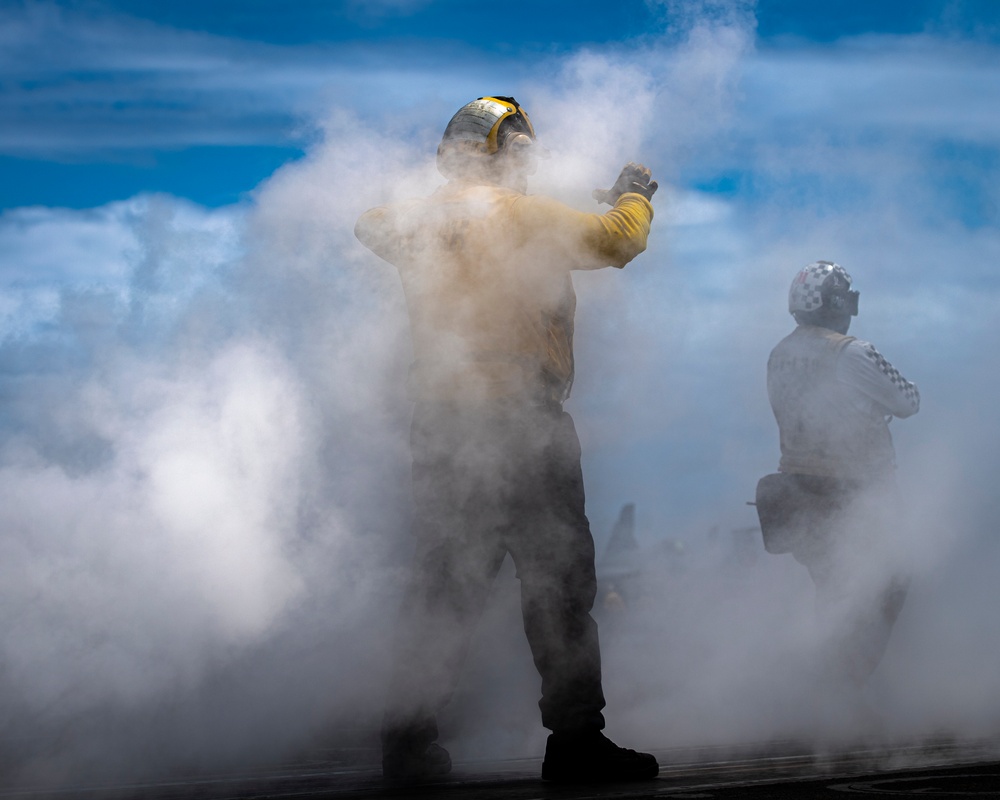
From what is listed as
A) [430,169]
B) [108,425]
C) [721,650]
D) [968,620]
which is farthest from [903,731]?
[108,425]

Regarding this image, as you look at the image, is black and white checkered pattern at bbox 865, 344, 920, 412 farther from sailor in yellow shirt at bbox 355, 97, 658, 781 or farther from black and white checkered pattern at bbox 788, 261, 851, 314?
sailor in yellow shirt at bbox 355, 97, 658, 781

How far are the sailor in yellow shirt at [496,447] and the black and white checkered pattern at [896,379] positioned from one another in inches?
76.2

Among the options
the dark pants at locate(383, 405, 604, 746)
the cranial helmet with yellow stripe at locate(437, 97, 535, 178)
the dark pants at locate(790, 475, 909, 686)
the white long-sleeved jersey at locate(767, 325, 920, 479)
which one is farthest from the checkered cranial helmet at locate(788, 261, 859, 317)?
the dark pants at locate(383, 405, 604, 746)

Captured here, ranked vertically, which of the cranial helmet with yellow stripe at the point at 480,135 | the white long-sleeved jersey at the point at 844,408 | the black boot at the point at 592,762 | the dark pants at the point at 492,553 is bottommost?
the black boot at the point at 592,762

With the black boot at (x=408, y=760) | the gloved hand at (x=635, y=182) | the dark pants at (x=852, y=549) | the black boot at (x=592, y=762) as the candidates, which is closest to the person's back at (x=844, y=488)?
the dark pants at (x=852, y=549)

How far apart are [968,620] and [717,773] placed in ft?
9.49

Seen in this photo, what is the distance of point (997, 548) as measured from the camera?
620 cm

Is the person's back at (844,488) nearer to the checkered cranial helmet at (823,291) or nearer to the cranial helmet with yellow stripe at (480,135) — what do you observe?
the checkered cranial helmet at (823,291)

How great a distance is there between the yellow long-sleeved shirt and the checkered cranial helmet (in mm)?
2016

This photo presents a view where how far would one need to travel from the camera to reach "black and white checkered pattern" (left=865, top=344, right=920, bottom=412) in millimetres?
5367

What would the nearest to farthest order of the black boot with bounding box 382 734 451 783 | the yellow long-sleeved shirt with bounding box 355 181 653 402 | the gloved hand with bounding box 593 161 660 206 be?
the black boot with bounding box 382 734 451 783, the yellow long-sleeved shirt with bounding box 355 181 653 402, the gloved hand with bounding box 593 161 660 206

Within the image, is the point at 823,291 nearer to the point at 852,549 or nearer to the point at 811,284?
the point at 811,284

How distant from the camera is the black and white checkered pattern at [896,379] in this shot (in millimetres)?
5367

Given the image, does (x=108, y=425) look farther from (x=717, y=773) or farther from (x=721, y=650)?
(x=721, y=650)
